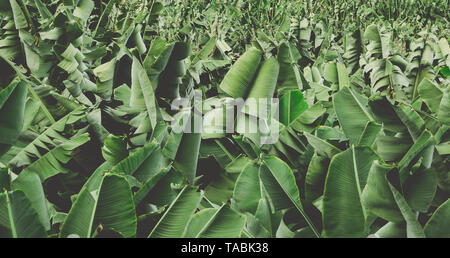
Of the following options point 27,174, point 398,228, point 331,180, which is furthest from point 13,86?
point 398,228

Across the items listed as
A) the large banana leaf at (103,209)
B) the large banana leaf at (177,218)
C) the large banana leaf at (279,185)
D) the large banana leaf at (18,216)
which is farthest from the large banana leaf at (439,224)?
the large banana leaf at (18,216)

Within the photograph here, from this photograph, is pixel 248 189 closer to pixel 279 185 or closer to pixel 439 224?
pixel 279 185

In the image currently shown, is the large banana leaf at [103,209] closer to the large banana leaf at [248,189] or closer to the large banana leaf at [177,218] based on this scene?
the large banana leaf at [177,218]

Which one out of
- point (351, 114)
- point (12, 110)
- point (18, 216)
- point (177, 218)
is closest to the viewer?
point (18, 216)

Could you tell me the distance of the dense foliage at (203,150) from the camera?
846mm

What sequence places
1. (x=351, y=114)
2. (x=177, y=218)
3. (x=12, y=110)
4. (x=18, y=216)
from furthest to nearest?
(x=351, y=114) < (x=12, y=110) < (x=177, y=218) < (x=18, y=216)

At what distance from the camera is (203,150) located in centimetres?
117

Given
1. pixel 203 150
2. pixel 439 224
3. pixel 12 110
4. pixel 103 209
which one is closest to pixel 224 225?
pixel 103 209

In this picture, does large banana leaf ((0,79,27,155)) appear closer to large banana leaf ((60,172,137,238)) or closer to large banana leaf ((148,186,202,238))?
large banana leaf ((60,172,137,238))

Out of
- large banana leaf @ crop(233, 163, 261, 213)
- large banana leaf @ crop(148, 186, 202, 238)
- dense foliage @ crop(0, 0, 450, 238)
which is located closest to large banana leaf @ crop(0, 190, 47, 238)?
dense foliage @ crop(0, 0, 450, 238)

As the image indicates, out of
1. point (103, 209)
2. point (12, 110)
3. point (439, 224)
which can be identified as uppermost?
point (12, 110)

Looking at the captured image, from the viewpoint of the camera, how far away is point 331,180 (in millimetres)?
865

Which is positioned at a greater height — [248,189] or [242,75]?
[242,75]

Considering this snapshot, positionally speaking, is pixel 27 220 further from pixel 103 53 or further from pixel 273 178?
pixel 103 53
